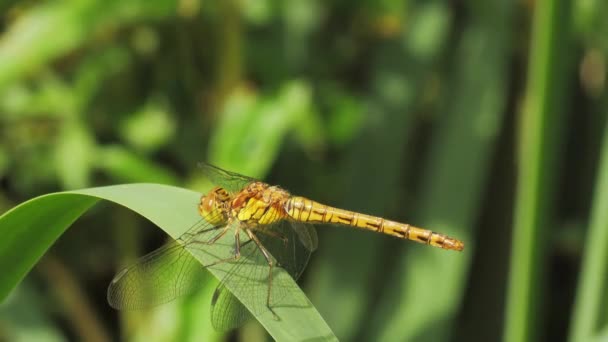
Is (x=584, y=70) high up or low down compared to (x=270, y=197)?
up

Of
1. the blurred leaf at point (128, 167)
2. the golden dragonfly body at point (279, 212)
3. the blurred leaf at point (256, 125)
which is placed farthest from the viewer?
the blurred leaf at point (128, 167)

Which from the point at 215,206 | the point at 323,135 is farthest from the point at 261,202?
the point at 323,135

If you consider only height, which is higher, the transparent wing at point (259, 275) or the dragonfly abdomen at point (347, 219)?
the dragonfly abdomen at point (347, 219)

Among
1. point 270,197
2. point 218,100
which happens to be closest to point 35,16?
point 218,100

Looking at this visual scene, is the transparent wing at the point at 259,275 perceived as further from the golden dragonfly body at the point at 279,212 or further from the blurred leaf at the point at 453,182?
the blurred leaf at the point at 453,182

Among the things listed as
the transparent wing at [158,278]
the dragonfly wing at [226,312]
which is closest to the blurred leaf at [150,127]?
the transparent wing at [158,278]

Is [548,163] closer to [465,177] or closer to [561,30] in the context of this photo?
[561,30]

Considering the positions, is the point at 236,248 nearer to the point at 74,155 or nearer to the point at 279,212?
the point at 279,212
